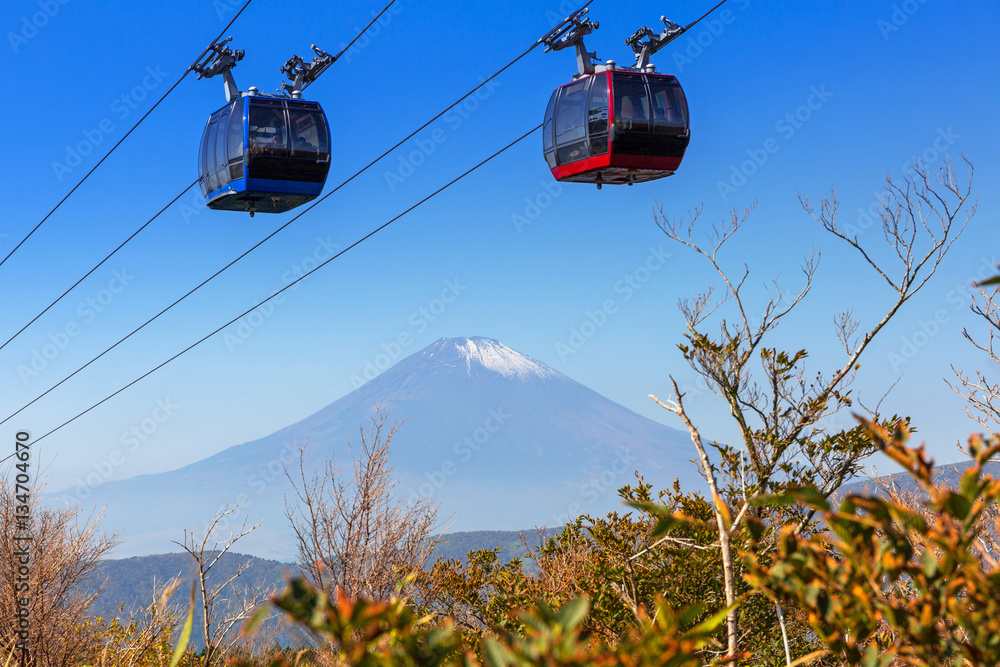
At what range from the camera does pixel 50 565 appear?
2102 cm

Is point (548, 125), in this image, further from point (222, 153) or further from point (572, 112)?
point (222, 153)

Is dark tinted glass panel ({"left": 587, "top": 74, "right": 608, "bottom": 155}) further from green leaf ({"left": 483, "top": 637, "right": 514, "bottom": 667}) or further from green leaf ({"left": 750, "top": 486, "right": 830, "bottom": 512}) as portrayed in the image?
green leaf ({"left": 483, "top": 637, "right": 514, "bottom": 667})

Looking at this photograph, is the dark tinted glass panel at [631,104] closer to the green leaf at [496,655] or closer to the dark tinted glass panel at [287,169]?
the dark tinted glass panel at [287,169]

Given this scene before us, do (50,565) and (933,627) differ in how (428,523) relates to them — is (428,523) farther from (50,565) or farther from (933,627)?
(933,627)

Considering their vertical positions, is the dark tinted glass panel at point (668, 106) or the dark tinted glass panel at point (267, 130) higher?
the dark tinted glass panel at point (267, 130)

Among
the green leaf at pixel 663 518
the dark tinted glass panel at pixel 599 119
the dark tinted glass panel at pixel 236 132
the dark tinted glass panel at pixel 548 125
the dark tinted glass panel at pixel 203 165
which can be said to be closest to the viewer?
the green leaf at pixel 663 518

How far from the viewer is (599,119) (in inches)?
516

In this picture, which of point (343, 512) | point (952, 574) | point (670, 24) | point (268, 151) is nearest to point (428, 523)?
point (343, 512)

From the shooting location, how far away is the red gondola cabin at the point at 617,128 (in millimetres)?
13133

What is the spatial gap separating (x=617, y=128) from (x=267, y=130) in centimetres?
619

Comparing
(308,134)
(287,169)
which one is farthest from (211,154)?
(308,134)

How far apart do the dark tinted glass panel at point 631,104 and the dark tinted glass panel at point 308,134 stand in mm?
5495

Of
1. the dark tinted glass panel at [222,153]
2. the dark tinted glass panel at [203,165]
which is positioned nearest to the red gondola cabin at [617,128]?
the dark tinted glass panel at [222,153]

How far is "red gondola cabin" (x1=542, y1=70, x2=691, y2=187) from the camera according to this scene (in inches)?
517
